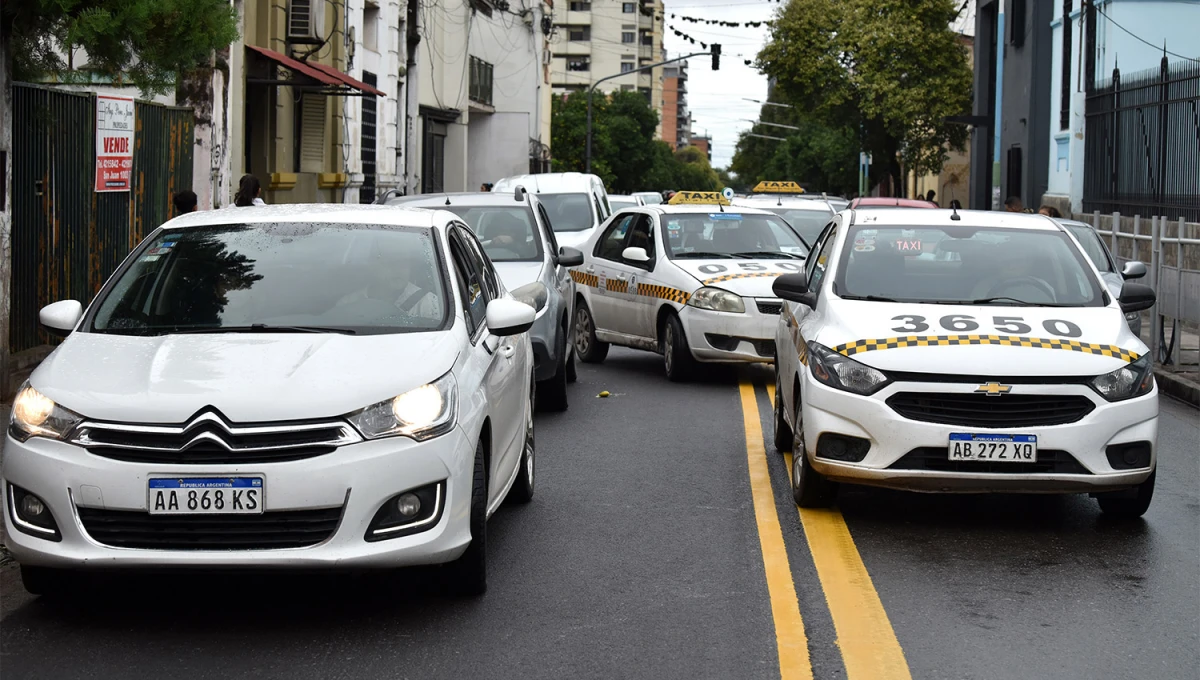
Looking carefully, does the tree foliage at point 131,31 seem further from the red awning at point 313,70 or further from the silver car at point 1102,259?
the red awning at point 313,70

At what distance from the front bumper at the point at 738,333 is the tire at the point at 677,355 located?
0.66 ft

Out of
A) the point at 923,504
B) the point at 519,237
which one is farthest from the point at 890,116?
the point at 923,504

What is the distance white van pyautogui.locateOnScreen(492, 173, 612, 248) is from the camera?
22969mm

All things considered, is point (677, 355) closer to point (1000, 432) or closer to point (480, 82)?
point (1000, 432)

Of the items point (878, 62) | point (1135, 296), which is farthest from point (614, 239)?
point (878, 62)

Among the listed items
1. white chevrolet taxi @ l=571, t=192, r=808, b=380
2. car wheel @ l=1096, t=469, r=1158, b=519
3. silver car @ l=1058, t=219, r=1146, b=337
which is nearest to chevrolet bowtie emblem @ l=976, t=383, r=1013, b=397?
car wheel @ l=1096, t=469, r=1158, b=519

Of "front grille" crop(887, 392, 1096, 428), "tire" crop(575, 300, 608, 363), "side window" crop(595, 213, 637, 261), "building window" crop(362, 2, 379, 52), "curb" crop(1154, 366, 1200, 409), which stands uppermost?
"building window" crop(362, 2, 379, 52)

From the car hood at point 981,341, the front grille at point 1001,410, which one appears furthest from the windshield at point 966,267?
the front grille at point 1001,410

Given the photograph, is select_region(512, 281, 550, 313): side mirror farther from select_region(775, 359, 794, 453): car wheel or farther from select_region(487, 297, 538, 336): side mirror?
select_region(487, 297, 538, 336): side mirror

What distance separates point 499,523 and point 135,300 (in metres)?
2.09

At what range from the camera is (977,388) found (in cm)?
709

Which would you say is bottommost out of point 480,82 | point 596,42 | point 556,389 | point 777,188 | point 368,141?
point 556,389

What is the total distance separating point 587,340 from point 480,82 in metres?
36.1

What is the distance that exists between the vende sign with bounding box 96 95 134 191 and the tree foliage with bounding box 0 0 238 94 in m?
2.67
